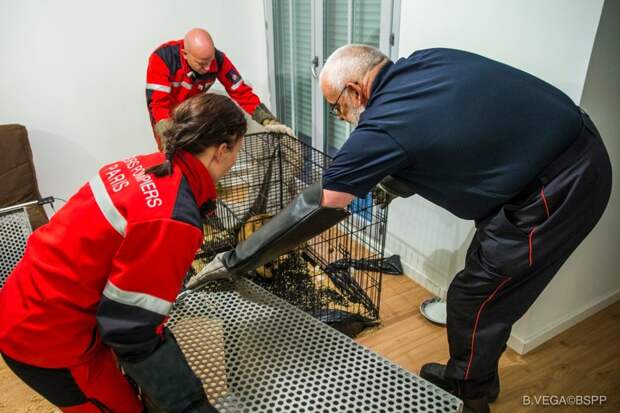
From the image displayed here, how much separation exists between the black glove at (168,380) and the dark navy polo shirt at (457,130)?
21.6 inches

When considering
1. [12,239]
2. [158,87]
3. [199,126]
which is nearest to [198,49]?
[158,87]

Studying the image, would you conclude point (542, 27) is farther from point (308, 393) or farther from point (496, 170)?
point (308, 393)

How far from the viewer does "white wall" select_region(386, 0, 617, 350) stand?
1372 millimetres

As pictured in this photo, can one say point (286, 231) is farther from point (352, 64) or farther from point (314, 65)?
point (314, 65)

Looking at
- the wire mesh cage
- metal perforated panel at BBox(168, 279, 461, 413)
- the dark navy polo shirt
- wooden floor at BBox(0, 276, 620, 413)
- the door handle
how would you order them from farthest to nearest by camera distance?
the door handle, the wire mesh cage, wooden floor at BBox(0, 276, 620, 413), the dark navy polo shirt, metal perforated panel at BBox(168, 279, 461, 413)

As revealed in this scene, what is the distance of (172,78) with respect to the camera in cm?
253

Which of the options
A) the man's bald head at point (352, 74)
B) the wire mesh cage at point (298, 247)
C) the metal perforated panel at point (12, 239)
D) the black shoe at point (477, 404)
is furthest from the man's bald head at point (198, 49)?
the black shoe at point (477, 404)

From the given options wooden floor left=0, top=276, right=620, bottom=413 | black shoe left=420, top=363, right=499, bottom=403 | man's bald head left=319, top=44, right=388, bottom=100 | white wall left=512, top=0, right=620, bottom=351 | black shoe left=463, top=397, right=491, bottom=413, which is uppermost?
man's bald head left=319, top=44, right=388, bottom=100

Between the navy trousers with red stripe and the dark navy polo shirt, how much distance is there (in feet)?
0.17

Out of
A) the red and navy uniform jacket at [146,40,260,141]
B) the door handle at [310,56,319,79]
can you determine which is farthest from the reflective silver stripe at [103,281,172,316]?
the door handle at [310,56,319,79]

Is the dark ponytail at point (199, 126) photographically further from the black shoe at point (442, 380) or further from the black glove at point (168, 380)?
the black shoe at point (442, 380)

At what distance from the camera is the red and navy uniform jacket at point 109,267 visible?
0.78 m

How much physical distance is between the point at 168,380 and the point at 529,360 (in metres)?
1.51

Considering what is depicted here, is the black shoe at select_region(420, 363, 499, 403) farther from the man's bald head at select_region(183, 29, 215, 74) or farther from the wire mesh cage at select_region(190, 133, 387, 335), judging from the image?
the man's bald head at select_region(183, 29, 215, 74)
